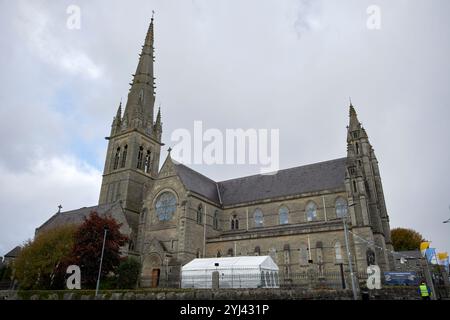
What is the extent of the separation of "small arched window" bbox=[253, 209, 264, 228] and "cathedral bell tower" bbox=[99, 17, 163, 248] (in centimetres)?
1796

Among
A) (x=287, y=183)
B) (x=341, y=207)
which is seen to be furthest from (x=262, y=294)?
(x=287, y=183)

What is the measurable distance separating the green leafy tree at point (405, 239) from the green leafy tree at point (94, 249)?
61063mm

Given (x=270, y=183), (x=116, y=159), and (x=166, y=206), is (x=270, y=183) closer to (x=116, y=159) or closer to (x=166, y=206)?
(x=166, y=206)

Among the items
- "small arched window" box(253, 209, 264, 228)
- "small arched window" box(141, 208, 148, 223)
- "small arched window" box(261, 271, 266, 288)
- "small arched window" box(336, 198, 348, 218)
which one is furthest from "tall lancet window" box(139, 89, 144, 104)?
"small arched window" box(261, 271, 266, 288)

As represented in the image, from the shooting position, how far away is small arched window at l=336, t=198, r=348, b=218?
36969mm

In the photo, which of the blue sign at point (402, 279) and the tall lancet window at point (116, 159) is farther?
the tall lancet window at point (116, 159)

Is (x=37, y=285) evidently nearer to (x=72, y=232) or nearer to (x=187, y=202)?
(x=72, y=232)

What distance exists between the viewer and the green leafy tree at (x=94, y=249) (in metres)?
30.5

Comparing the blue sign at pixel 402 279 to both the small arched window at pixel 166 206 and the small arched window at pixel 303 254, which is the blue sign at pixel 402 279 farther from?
the small arched window at pixel 166 206

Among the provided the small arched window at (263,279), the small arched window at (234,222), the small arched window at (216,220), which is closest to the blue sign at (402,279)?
the small arched window at (263,279)

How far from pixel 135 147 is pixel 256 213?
23.6 m

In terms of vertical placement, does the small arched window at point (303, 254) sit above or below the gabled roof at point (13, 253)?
below

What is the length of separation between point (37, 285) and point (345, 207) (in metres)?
34.6
